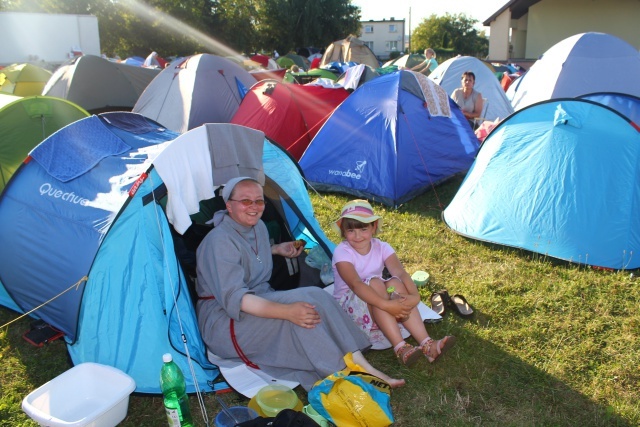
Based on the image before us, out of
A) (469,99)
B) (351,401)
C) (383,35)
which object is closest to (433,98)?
(469,99)

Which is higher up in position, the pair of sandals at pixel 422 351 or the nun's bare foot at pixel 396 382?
the pair of sandals at pixel 422 351

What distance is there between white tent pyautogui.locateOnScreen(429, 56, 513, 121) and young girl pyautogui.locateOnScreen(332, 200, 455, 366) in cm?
660

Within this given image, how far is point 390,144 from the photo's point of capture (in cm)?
600

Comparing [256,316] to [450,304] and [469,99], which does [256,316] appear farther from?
[469,99]

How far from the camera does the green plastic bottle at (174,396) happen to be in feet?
8.44

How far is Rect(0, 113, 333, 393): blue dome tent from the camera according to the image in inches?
118

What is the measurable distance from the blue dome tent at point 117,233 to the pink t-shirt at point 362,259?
615 millimetres

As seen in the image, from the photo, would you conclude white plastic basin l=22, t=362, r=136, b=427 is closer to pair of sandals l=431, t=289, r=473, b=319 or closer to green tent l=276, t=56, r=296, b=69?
pair of sandals l=431, t=289, r=473, b=319

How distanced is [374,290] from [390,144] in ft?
10.1

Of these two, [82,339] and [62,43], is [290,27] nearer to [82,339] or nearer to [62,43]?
[62,43]

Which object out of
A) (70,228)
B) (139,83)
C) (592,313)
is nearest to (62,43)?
(139,83)

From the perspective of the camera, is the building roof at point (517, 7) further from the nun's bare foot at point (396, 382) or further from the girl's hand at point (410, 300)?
the nun's bare foot at point (396, 382)

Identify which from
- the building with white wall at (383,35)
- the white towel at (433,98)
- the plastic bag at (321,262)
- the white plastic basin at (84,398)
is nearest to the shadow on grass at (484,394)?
the plastic bag at (321,262)

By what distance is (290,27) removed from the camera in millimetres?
36406
